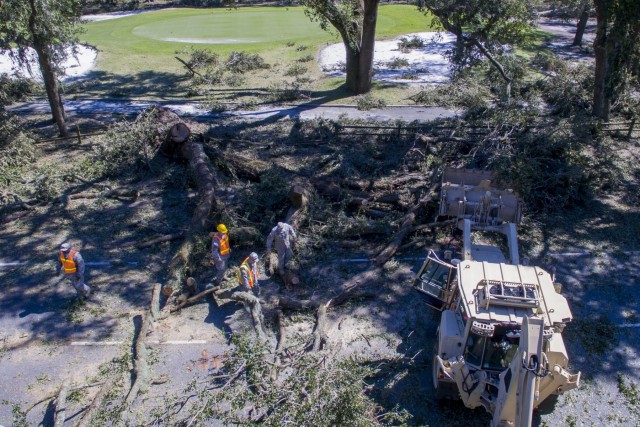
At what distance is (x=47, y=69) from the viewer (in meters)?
19.8

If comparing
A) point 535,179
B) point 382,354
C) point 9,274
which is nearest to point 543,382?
point 382,354

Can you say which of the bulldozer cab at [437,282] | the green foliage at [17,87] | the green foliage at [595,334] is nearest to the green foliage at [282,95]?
the green foliage at [17,87]

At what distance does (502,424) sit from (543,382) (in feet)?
3.14

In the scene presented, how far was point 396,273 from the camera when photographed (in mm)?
12453

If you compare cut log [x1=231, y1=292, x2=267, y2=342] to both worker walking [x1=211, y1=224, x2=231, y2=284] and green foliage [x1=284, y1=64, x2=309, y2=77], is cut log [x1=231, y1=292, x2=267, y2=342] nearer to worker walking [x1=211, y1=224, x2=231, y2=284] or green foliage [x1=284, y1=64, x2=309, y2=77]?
worker walking [x1=211, y1=224, x2=231, y2=284]

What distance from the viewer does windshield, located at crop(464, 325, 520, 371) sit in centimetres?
777

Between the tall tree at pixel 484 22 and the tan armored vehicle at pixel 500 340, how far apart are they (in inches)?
496

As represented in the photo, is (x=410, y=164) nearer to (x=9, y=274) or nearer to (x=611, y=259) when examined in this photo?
(x=611, y=259)

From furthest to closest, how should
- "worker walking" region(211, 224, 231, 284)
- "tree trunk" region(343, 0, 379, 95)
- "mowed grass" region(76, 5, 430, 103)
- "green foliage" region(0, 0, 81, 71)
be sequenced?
"mowed grass" region(76, 5, 430, 103), "tree trunk" region(343, 0, 379, 95), "green foliage" region(0, 0, 81, 71), "worker walking" region(211, 224, 231, 284)

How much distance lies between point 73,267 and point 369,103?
53.4ft

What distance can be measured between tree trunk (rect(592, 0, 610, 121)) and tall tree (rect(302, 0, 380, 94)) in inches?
357

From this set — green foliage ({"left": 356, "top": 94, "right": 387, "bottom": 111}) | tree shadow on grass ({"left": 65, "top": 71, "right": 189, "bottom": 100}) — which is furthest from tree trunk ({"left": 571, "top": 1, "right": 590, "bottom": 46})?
tree shadow on grass ({"left": 65, "top": 71, "right": 189, "bottom": 100})

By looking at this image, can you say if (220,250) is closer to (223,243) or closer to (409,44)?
(223,243)

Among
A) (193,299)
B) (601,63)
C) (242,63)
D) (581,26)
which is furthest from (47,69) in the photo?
(581,26)
